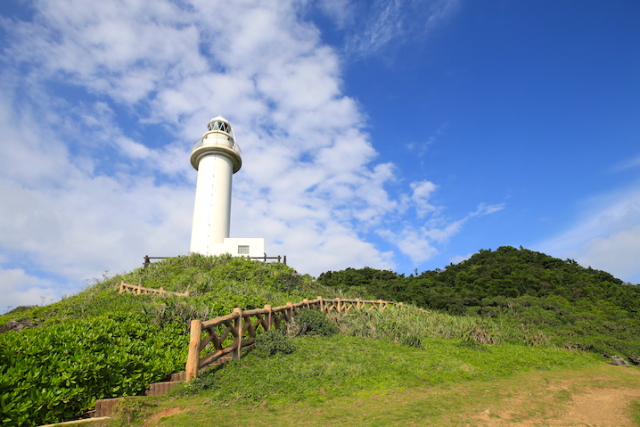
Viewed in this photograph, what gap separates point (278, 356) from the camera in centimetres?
727

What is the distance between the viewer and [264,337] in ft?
25.7

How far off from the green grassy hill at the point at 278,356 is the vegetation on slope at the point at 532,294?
0.09 metres

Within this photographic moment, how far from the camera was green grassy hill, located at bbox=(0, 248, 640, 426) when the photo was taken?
15.1 ft

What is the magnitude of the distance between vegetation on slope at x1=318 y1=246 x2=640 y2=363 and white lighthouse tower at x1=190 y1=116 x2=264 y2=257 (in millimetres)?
10457

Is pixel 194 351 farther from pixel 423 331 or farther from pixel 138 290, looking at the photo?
pixel 138 290

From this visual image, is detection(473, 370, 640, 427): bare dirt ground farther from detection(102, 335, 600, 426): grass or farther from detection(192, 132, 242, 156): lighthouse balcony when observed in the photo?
detection(192, 132, 242, 156): lighthouse balcony

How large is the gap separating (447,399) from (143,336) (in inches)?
247

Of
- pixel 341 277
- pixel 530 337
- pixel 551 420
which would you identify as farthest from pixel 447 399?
pixel 341 277

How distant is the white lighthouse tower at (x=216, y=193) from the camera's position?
84.8 ft

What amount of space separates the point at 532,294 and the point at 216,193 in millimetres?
24255

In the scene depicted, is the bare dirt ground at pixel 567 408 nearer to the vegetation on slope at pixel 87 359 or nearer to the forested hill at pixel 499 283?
the vegetation on slope at pixel 87 359

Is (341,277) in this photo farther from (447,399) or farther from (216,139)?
(447,399)

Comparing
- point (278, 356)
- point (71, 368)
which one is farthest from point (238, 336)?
point (71, 368)

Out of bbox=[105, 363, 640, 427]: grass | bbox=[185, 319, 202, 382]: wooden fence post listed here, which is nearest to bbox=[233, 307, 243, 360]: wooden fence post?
bbox=[185, 319, 202, 382]: wooden fence post
